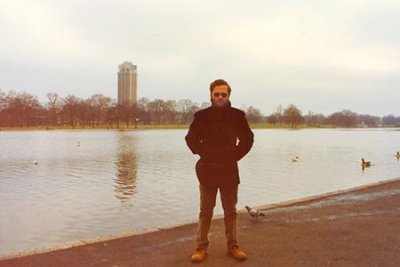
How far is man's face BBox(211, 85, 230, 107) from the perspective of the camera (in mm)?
6000

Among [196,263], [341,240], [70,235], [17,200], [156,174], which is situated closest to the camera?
[196,263]

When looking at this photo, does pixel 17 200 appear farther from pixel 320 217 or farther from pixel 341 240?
pixel 341 240

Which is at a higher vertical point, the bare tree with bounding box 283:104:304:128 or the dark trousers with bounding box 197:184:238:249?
the bare tree with bounding box 283:104:304:128

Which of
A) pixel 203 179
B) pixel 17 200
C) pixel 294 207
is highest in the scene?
pixel 203 179

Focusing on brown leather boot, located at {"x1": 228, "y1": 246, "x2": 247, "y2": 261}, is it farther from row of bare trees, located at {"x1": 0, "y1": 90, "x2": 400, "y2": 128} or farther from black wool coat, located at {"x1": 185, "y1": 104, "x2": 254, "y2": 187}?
row of bare trees, located at {"x1": 0, "y1": 90, "x2": 400, "y2": 128}

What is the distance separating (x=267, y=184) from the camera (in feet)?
73.6

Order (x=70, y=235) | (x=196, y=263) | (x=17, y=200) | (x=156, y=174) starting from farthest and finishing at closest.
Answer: (x=156, y=174), (x=17, y=200), (x=70, y=235), (x=196, y=263)

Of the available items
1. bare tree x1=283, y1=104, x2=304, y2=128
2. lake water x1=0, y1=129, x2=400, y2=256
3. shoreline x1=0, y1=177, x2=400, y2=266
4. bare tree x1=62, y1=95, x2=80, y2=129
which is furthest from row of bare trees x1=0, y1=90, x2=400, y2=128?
shoreline x1=0, y1=177, x2=400, y2=266

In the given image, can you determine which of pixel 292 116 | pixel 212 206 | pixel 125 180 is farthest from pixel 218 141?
pixel 292 116

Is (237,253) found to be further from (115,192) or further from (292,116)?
(292,116)

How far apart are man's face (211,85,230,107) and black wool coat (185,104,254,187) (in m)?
0.07

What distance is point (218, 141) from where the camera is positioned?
6062 millimetres

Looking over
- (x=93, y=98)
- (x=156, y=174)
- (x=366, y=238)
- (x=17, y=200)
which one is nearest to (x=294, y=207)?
(x=366, y=238)

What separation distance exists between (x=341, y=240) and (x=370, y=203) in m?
4.29
